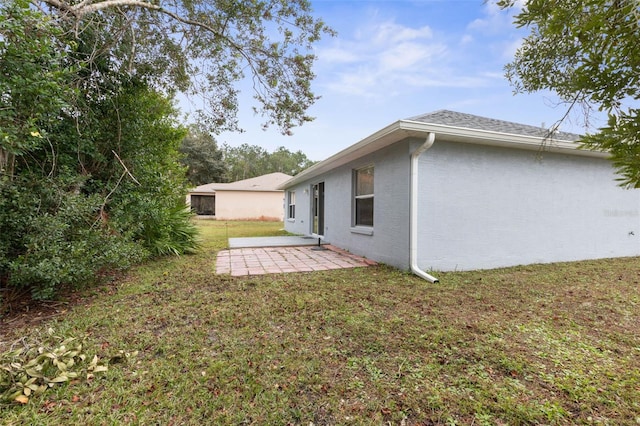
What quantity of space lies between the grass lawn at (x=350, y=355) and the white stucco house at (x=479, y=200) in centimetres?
123

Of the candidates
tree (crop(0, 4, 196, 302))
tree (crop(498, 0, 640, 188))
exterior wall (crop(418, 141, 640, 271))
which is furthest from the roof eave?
tree (crop(0, 4, 196, 302))

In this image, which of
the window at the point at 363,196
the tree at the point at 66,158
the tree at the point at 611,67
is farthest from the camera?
the window at the point at 363,196

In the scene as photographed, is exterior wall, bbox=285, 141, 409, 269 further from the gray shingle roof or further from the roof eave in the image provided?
the gray shingle roof

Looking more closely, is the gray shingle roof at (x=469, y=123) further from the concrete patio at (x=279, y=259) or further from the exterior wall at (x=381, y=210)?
the concrete patio at (x=279, y=259)

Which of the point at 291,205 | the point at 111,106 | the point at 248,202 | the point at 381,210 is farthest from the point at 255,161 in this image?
the point at 111,106

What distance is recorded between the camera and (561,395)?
6.18ft

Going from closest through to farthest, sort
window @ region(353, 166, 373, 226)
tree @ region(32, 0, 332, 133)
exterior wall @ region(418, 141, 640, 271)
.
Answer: tree @ region(32, 0, 332, 133)
exterior wall @ region(418, 141, 640, 271)
window @ region(353, 166, 373, 226)

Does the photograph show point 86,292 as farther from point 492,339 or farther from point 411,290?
point 492,339

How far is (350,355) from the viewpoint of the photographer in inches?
93.8

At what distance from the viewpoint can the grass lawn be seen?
1.72m

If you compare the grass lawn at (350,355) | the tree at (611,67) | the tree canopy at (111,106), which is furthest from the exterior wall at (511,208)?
the tree canopy at (111,106)

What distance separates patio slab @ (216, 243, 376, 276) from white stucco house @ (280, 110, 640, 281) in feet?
2.10

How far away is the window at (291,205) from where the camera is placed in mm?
14805

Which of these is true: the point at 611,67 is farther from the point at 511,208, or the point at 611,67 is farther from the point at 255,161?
the point at 255,161
